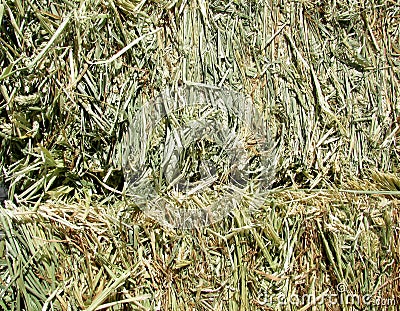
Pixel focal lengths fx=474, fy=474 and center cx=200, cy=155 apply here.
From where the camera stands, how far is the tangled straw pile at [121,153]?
112 centimetres

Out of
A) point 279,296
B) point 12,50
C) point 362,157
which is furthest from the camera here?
point 362,157

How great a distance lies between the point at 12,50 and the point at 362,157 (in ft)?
3.15

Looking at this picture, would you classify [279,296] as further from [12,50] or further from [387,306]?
[12,50]

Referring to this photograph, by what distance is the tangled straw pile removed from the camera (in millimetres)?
1116

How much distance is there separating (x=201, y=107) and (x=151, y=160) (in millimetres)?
186

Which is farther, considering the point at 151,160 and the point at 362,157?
the point at 362,157

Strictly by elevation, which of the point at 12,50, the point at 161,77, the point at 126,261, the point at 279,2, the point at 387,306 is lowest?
the point at 126,261

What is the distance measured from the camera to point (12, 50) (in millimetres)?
1098

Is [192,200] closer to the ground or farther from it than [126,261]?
farther from it

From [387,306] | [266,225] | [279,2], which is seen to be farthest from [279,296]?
[279,2]

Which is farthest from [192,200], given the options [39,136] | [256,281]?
[39,136]

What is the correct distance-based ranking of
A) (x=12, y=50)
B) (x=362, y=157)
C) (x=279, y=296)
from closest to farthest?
(x=12, y=50) < (x=279, y=296) < (x=362, y=157)

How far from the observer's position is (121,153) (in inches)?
46.2

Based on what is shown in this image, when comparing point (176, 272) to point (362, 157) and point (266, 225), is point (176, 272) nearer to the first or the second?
point (266, 225)
